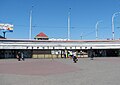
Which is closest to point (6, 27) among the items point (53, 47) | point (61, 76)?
point (53, 47)

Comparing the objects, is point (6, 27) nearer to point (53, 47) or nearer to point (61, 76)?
point (53, 47)

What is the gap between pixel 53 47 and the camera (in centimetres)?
5688

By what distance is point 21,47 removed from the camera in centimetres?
5538

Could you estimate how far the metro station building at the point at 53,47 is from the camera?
55.6m

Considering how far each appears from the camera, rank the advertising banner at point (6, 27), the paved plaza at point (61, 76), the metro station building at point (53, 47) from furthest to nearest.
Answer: the advertising banner at point (6, 27) < the metro station building at point (53, 47) < the paved plaza at point (61, 76)

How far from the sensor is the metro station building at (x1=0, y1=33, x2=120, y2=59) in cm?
5559

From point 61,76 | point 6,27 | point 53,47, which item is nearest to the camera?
point 61,76

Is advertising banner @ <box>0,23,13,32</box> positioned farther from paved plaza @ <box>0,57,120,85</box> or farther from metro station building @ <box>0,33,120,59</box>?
paved plaza @ <box>0,57,120,85</box>

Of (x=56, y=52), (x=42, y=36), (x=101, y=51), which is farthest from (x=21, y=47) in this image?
(x=42, y=36)

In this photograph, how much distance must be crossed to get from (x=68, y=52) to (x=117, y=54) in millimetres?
12929

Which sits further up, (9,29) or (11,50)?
(9,29)

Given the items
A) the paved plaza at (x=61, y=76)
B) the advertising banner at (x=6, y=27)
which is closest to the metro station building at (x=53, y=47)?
the advertising banner at (x=6, y=27)

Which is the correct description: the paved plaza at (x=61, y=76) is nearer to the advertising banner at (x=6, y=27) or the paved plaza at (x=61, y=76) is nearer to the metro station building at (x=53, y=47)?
the metro station building at (x=53, y=47)

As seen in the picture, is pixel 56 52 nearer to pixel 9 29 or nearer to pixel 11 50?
pixel 11 50
